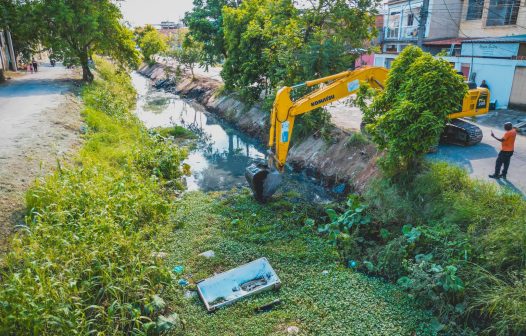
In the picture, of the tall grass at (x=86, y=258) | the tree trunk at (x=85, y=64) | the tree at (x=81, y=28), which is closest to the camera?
the tall grass at (x=86, y=258)

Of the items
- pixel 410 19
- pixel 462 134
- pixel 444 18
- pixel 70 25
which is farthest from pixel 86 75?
pixel 444 18

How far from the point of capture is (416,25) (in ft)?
85.9

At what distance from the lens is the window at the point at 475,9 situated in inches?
845

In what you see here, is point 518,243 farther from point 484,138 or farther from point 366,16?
point 366,16

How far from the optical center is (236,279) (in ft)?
21.2

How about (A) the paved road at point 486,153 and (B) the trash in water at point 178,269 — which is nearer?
(B) the trash in water at point 178,269

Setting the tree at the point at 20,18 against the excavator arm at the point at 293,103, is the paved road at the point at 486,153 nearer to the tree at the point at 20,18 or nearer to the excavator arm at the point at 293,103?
the excavator arm at the point at 293,103

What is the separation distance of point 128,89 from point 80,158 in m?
18.4

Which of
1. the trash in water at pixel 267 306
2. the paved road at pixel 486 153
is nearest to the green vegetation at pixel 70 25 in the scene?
the paved road at pixel 486 153

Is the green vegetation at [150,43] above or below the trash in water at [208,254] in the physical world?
above

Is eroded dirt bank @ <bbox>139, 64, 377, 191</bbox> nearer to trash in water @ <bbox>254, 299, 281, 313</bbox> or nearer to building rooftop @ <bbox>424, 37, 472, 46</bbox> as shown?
trash in water @ <bbox>254, 299, 281, 313</bbox>

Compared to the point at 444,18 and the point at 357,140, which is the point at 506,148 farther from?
the point at 444,18

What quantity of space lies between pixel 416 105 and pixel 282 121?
10.8ft

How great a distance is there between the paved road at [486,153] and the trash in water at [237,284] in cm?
593
